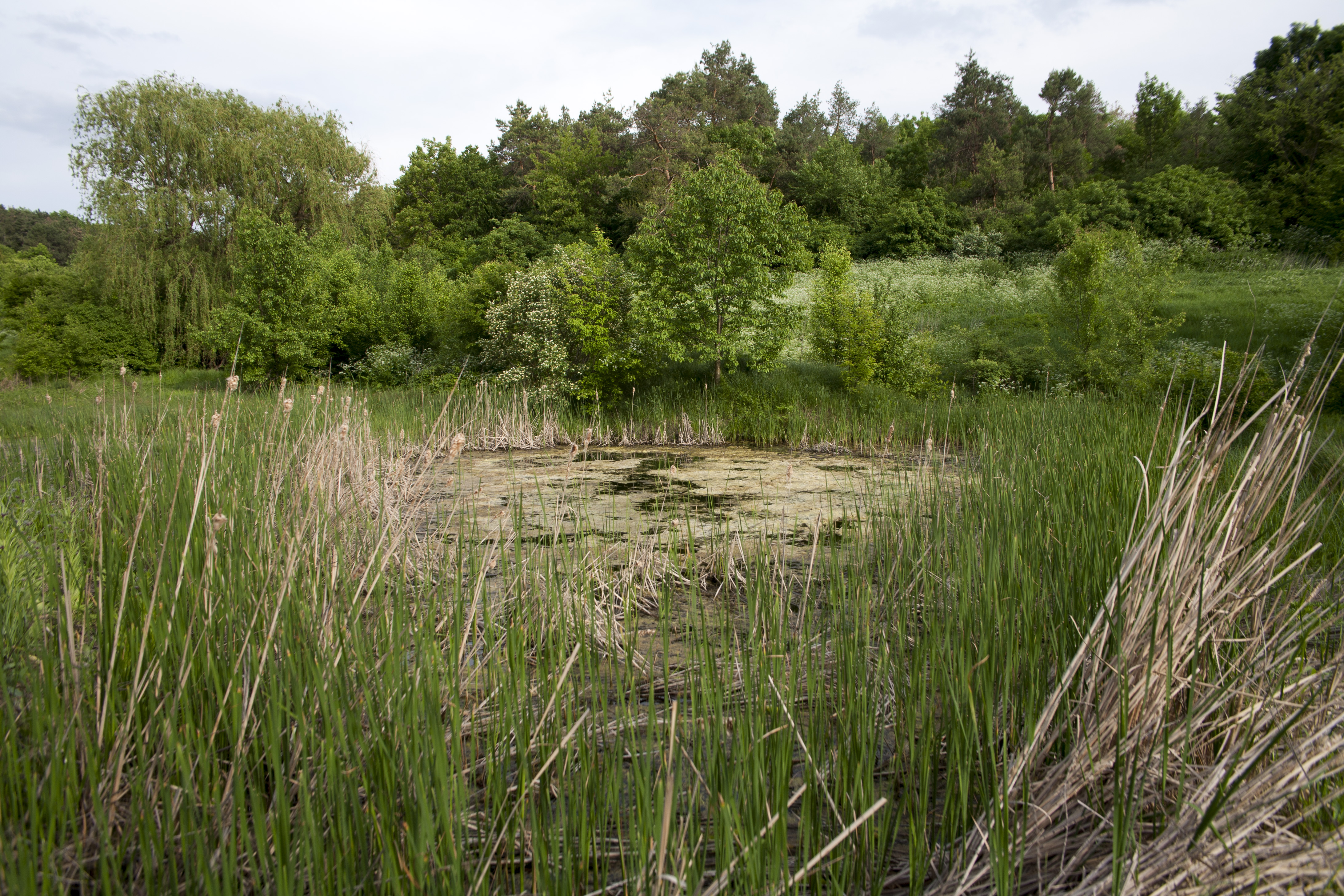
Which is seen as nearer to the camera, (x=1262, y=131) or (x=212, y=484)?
(x=212, y=484)

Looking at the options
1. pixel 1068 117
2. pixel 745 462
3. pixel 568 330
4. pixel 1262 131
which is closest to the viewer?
pixel 745 462

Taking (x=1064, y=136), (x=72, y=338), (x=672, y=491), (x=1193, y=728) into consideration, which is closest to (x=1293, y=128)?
(x=1064, y=136)

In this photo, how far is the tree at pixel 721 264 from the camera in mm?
9812

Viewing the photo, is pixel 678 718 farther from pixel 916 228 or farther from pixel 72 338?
pixel 916 228

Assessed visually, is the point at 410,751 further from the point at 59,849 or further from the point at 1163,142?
the point at 1163,142

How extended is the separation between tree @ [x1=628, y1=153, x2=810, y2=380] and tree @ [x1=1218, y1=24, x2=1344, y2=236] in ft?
55.7

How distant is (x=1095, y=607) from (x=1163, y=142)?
1329 inches

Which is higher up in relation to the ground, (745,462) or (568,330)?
(568,330)

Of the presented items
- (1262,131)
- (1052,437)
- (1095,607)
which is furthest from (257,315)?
(1262,131)

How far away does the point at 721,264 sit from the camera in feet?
32.3

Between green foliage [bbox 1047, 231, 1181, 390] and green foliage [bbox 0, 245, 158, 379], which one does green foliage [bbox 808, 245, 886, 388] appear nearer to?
green foliage [bbox 1047, 231, 1181, 390]

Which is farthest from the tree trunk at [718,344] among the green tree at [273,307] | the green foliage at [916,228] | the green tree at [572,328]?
the green foliage at [916,228]

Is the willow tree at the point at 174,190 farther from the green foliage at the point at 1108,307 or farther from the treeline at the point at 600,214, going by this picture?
the green foliage at the point at 1108,307

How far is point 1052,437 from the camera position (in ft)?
12.2
